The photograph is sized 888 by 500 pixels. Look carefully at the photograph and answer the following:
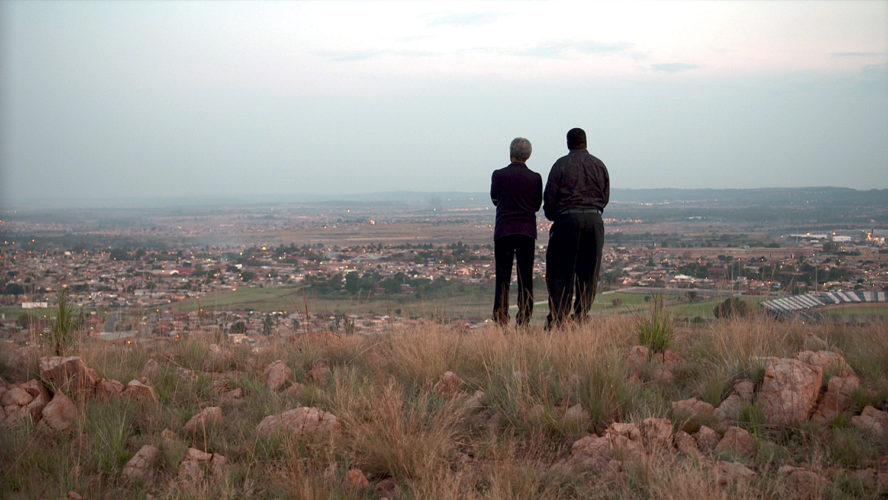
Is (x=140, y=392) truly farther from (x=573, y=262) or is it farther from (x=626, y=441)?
(x=573, y=262)

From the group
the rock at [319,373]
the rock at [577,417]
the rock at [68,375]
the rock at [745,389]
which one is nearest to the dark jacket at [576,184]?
the rock at [745,389]

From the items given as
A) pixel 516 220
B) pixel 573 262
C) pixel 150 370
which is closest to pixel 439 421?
pixel 150 370

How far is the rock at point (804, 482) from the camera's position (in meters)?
3.53

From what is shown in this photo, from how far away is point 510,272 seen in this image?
8.06 m

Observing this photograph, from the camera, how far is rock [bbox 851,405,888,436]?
175 inches

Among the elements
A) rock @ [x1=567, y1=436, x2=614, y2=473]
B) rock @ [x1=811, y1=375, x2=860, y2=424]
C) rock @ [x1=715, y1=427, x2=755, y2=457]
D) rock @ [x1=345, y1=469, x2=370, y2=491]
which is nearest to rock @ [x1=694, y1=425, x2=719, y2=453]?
rock @ [x1=715, y1=427, x2=755, y2=457]

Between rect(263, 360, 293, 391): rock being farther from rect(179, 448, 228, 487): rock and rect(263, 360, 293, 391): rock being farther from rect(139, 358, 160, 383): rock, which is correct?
rect(179, 448, 228, 487): rock

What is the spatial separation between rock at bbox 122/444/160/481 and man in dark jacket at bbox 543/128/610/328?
176 inches

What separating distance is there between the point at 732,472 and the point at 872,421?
61.0 inches

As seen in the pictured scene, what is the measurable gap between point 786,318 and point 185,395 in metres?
6.58

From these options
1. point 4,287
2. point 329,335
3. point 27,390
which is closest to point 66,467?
point 27,390

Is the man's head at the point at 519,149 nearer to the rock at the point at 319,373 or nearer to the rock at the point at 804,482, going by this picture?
the rock at the point at 319,373

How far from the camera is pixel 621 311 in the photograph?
8.16 metres

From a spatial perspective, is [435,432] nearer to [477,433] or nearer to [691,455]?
[477,433]
